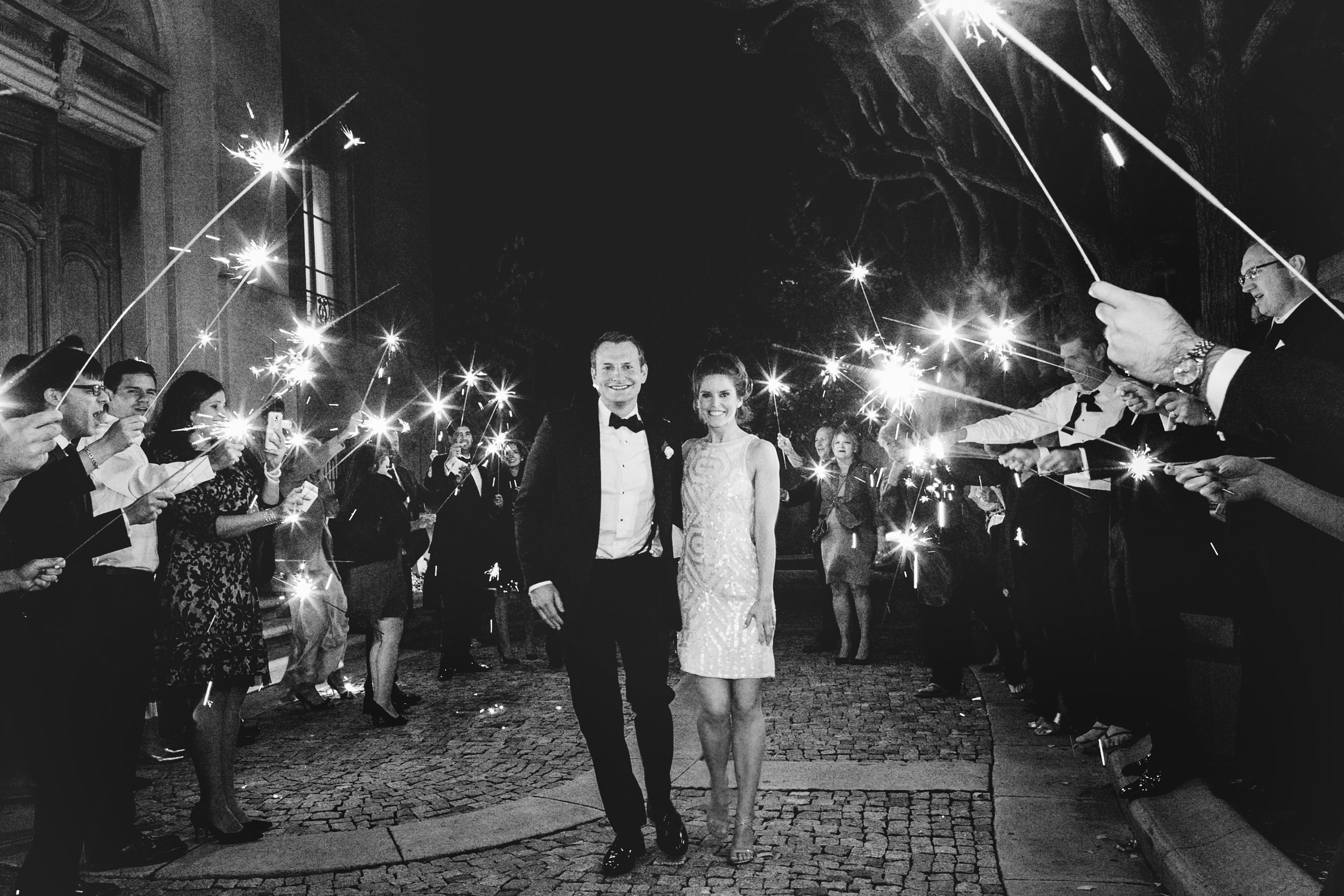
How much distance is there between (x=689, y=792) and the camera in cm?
525

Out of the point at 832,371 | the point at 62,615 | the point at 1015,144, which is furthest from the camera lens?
the point at 832,371

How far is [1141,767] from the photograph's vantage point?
181 inches

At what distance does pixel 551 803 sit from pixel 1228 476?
360 cm

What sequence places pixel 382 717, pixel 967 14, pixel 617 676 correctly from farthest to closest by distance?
pixel 967 14, pixel 382 717, pixel 617 676

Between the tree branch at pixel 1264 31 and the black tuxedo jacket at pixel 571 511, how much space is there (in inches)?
198

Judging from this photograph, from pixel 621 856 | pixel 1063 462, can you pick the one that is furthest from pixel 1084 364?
pixel 621 856

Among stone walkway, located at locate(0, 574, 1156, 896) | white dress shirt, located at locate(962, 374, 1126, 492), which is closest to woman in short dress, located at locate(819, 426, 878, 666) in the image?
stone walkway, located at locate(0, 574, 1156, 896)

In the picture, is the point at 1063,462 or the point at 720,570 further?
the point at 1063,462

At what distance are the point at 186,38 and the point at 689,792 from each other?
31.8 ft

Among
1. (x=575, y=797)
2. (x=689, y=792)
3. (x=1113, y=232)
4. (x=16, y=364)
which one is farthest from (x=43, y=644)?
(x=1113, y=232)

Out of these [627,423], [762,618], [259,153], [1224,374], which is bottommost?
[762,618]

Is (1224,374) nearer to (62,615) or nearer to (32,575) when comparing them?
(32,575)

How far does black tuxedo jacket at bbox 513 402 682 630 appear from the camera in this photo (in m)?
4.41

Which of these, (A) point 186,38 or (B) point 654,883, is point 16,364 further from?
(A) point 186,38
